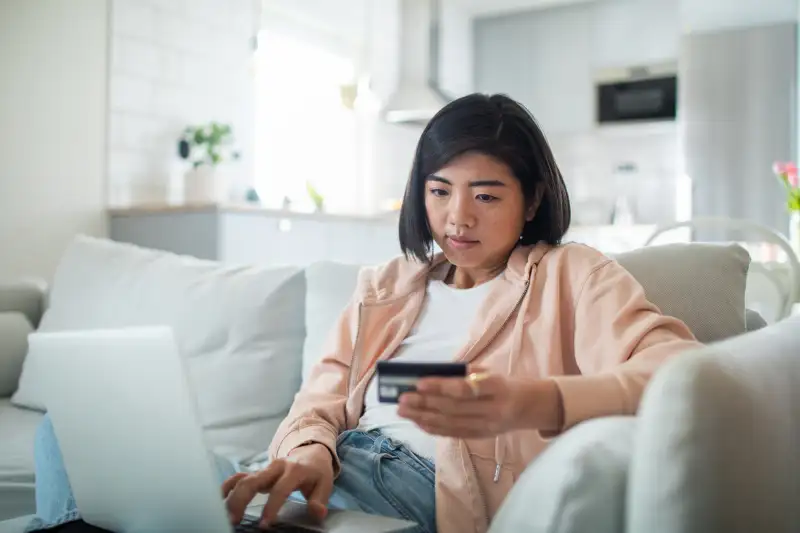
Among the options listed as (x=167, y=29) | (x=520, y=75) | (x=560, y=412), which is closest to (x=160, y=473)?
(x=560, y=412)

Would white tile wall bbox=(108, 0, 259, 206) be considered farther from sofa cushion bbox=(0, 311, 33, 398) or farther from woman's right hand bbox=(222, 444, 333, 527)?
woman's right hand bbox=(222, 444, 333, 527)

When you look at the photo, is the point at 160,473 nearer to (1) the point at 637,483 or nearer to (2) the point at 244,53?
(1) the point at 637,483

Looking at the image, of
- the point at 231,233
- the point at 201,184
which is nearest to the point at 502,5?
the point at 201,184

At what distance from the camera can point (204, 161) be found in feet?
12.1

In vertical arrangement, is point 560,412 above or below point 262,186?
below

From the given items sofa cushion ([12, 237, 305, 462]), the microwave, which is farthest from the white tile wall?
the microwave

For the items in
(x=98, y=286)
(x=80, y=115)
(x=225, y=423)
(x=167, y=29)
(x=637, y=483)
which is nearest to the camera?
(x=637, y=483)

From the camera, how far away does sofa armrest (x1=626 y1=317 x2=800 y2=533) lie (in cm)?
56

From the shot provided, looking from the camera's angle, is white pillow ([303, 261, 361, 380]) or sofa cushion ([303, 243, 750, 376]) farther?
white pillow ([303, 261, 361, 380])

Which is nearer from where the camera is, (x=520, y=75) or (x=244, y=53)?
(x=244, y=53)

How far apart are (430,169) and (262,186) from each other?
3.28 m

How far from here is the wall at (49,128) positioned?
9.87ft

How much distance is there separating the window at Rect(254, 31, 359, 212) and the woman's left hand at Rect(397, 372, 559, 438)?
3.48m

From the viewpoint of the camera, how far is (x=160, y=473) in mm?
827
